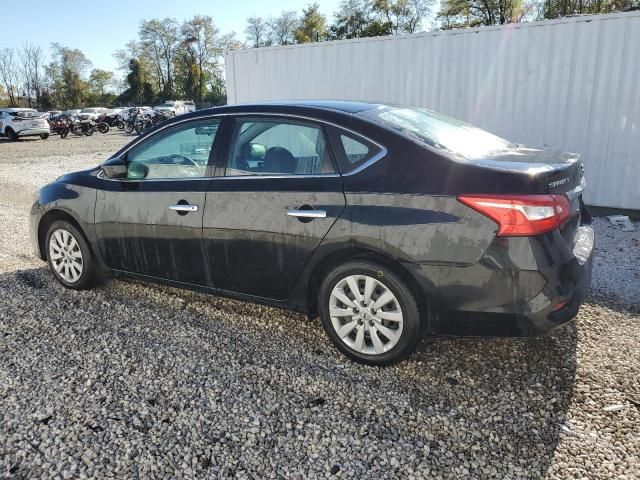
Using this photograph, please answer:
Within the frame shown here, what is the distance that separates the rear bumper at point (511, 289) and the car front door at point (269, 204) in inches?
28.8

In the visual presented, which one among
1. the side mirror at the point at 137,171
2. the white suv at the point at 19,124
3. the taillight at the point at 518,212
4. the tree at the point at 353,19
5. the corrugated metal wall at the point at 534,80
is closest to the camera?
the taillight at the point at 518,212

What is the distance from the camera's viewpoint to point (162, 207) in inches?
147

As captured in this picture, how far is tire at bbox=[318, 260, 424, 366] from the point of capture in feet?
9.66

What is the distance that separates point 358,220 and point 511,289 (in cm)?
89

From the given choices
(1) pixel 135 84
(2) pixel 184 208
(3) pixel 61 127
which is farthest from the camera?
(1) pixel 135 84

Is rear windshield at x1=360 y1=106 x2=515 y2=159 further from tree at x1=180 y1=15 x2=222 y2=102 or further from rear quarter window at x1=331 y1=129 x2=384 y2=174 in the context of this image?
tree at x1=180 y1=15 x2=222 y2=102

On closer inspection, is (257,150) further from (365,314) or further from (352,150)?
(365,314)

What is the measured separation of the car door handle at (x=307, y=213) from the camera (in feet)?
10.1

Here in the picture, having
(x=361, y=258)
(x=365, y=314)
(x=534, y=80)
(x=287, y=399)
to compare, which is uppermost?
(x=534, y=80)

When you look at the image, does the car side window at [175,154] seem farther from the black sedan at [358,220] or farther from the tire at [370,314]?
the tire at [370,314]

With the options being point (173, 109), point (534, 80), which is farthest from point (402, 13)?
point (534, 80)

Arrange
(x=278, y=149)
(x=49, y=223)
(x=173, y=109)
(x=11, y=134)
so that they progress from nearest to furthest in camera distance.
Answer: (x=278, y=149) < (x=49, y=223) < (x=11, y=134) < (x=173, y=109)

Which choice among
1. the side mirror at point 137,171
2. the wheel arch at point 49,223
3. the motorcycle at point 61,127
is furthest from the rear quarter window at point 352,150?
the motorcycle at point 61,127

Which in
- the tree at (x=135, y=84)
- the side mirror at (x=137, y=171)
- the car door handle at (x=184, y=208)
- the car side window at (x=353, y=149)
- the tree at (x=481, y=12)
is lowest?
the car door handle at (x=184, y=208)
